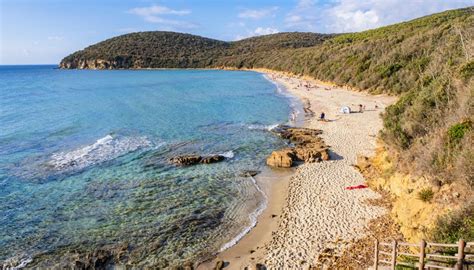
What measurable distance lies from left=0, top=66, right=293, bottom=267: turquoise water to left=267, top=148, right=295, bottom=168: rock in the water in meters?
0.88

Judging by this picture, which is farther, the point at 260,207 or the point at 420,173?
the point at 260,207

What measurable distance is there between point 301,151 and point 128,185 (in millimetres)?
10277

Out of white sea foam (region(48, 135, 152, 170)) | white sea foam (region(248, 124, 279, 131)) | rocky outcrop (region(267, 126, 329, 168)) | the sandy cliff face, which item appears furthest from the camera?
white sea foam (region(248, 124, 279, 131))

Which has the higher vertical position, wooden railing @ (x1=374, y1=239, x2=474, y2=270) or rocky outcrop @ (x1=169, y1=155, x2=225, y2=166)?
wooden railing @ (x1=374, y1=239, x2=474, y2=270)

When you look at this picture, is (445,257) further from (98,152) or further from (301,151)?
(98,152)

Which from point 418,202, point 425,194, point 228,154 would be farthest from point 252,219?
point 228,154

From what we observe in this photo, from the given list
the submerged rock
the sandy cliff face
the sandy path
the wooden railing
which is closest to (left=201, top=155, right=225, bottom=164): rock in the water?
the submerged rock

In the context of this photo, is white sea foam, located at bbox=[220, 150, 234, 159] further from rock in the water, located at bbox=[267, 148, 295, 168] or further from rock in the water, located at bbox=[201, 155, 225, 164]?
rock in the water, located at bbox=[267, 148, 295, 168]

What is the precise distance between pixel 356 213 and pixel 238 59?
118m

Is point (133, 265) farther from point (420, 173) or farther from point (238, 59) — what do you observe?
point (238, 59)

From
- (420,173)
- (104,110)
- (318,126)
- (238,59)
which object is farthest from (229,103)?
(238,59)

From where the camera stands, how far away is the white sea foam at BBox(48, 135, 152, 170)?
75.2 ft

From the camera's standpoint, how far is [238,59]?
12888 cm

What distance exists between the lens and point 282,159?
21812mm
